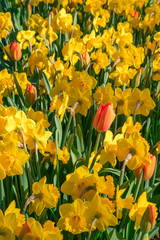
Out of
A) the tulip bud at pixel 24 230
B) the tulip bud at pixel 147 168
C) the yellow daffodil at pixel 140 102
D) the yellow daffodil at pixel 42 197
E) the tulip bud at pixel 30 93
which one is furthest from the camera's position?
the tulip bud at pixel 30 93

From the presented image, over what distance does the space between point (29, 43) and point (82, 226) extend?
154cm

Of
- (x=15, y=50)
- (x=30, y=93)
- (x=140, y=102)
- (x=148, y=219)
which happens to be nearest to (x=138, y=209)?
(x=148, y=219)

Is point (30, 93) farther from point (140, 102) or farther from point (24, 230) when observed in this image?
point (24, 230)

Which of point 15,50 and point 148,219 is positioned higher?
point 15,50

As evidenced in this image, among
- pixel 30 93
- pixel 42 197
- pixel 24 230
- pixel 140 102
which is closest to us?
pixel 24 230

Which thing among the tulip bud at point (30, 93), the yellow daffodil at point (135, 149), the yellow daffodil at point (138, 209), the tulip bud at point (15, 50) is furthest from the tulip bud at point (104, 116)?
the tulip bud at point (15, 50)

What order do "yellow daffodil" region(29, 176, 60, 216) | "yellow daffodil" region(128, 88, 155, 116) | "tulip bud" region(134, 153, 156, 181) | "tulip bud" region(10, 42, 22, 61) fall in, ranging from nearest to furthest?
"yellow daffodil" region(29, 176, 60, 216) < "tulip bud" region(134, 153, 156, 181) < "yellow daffodil" region(128, 88, 155, 116) < "tulip bud" region(10, 42, 22, 61)

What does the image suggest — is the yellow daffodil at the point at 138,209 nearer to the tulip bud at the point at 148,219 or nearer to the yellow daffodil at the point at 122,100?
the tulip bud at the point at 148,219

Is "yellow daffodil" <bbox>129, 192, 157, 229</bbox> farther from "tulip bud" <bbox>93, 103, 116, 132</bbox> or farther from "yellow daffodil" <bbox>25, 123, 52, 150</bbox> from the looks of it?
"yellow daffodil" <bbox>25, 123, 52, 150</bbox>

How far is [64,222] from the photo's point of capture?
3.09ft

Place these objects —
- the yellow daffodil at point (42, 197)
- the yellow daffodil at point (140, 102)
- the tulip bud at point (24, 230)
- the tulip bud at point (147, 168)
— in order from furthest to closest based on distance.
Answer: the yellow daffodil at point (140, 102) → the tulip bud at point (147, 168) → the yellow daffodil at point (42, 197) → the tulip bud at point (24, 230)

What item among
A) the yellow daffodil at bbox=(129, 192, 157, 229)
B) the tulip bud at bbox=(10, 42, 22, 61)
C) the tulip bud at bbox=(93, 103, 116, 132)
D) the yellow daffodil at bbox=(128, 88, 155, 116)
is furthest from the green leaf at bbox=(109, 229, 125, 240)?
the tulip bud at bbox=(10, 42, 22, 61)

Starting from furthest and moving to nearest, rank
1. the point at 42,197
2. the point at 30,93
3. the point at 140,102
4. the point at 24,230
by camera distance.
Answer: the point at 30,93 → the point at 140,102 → the point at 42,197 → the point at 24,230

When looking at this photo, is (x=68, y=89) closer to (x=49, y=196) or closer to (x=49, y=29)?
(x=49, y=196)
